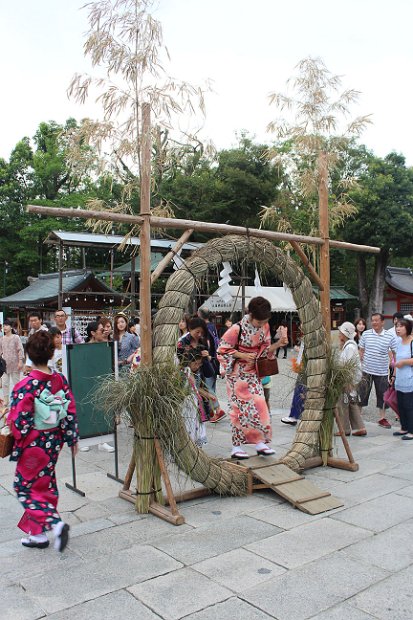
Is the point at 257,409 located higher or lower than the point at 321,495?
higher

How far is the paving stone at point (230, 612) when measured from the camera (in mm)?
2715

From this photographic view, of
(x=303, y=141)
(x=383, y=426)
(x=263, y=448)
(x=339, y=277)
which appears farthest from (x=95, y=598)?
(x=339, y=277)

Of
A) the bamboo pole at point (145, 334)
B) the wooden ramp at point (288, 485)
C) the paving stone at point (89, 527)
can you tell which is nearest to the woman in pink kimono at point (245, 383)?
the wooden ramp at point (288, 485)

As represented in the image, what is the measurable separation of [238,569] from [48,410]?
162 cm

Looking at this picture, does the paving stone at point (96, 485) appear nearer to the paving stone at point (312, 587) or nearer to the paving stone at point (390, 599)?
the paving stone at point (312, 587)

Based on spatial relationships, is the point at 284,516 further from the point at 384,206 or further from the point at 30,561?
the point at 384,206

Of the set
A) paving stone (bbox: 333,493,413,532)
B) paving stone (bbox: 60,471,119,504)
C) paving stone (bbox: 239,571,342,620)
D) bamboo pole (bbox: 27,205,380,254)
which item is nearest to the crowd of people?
bamboo pole (bbox: 27,205,380,254)

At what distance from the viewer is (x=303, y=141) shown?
5.84 meters

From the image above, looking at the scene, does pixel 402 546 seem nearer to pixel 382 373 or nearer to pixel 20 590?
pixel 20 590

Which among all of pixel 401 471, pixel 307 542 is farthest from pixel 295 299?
pixel 307 542

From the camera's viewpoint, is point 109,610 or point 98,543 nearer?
point 109,610

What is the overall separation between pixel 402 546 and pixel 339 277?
28.3 meters

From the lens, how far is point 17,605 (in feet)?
9.38

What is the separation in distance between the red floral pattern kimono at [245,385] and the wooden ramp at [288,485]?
10.6 inches
